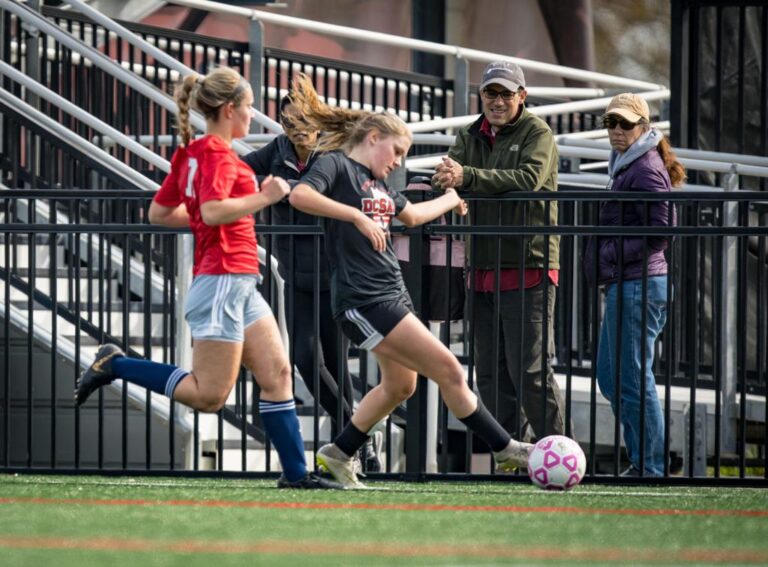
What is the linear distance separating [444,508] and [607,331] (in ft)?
5.95

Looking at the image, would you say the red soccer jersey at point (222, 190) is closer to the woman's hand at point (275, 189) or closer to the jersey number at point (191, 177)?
the jersey number at point (191, 177)

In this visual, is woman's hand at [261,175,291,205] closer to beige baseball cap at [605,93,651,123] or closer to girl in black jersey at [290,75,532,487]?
girl in black jersey at [290,75,532,487]

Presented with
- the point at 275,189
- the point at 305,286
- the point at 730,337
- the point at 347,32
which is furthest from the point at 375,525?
the point at 347,32

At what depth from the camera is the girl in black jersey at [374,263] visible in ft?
23.8

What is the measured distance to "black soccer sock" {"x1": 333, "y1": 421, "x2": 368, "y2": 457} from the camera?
7602 millimetres

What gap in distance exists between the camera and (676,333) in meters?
10.9

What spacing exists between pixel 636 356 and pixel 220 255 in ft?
8.00

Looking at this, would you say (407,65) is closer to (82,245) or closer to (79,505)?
(82,245)

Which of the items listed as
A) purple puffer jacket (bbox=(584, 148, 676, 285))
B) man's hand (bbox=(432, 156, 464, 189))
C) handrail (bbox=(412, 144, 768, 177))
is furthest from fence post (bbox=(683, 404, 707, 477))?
man's hand (bbox=(432, 156, 464, 189))

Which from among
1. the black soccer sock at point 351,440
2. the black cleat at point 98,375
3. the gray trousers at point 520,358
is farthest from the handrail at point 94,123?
the black soccer sock at point 351,440

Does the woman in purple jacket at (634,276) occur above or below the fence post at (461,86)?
below

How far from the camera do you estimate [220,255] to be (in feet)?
22.8

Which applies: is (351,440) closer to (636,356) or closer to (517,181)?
(517,181)

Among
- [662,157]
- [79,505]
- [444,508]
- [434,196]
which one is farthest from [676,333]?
[79,505]
